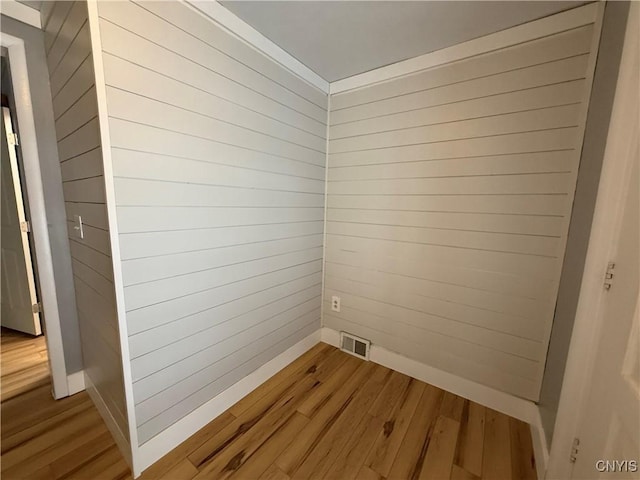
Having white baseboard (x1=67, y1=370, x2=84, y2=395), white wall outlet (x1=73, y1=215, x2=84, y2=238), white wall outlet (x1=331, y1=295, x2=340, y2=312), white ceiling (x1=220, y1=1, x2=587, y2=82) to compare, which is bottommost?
white baseboard (x1=67, y1=370, x2=84, y2=395)

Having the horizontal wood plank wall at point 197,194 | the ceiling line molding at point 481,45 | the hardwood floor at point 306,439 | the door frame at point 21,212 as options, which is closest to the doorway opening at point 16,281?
the door frame at point 21,212

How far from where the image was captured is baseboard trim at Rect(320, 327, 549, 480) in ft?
4.59

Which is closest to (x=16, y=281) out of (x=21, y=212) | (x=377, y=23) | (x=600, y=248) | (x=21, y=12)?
(x=21, y=212)

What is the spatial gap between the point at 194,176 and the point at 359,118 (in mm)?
1370

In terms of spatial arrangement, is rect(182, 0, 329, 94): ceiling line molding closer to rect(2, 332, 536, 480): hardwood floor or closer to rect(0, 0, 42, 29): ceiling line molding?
rect(0, 0, 42, 29): ceiling line molding

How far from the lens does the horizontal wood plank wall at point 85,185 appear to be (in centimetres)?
112

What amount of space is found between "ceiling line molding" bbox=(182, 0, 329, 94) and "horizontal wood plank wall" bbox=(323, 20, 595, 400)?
13.7 inches

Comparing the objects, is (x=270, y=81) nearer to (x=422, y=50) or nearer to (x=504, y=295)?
(x=422, y=50)

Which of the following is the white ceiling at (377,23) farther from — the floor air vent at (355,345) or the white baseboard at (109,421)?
the white baseboard at (109,421)

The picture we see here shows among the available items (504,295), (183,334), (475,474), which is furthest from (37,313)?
(504,295)

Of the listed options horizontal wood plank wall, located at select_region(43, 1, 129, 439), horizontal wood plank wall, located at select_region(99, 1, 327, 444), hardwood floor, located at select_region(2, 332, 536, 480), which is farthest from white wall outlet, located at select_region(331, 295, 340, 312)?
horizontal wood plank wall, located at select_region(43, 1, 129, 439)

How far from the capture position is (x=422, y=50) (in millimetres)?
1708

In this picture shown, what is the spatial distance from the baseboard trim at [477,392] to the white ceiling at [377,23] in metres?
2.21

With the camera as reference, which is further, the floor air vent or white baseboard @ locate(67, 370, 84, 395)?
the floor air vent
